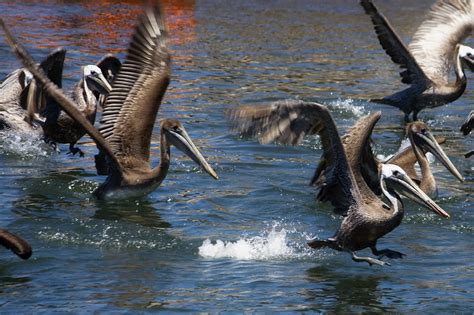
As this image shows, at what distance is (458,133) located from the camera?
13500 millimetres

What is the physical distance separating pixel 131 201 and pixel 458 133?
527 centimetres

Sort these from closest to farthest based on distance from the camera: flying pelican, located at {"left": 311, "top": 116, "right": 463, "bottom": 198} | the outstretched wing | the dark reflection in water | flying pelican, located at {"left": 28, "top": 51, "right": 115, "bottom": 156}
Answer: the outstretched wing
flying pelican, located at {"left": 311, "top": 116, "right": 463, "bottom": 198}
the dark reflection in water
flying pelican, located at {"left": 28, "top": 51, "right": 115, "bottom": 156}

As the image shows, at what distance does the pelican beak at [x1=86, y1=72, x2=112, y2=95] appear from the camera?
11.2 m

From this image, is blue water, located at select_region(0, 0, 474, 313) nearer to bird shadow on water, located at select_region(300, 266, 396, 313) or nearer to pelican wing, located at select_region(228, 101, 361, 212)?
bird shadow on water, located at select_region(300, 266, 396, 313)

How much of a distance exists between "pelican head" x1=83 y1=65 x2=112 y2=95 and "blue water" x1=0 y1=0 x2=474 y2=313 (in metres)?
0.82

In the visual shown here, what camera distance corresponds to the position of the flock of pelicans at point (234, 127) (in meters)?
7.85

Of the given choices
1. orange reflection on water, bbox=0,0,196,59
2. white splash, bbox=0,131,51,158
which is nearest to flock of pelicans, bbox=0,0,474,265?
white splash, bbox=0,131,51,158

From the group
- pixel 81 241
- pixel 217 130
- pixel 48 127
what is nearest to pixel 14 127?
pixel 48 127

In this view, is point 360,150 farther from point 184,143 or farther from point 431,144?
point 184,143

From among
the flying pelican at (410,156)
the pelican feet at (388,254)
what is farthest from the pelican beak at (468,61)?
the pelican feet at (388,254)

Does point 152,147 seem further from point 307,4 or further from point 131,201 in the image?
point 307,4

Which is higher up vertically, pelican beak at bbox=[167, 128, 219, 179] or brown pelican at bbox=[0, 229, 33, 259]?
brown pelican at bbox=[0, 229, 33, 259]

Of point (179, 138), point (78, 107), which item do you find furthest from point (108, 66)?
point (179, 138)

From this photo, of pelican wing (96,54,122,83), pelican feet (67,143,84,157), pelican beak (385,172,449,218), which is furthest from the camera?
pelican wing (96,54,122,83)
